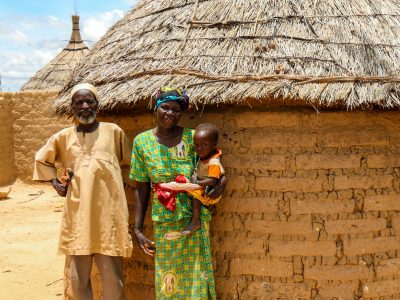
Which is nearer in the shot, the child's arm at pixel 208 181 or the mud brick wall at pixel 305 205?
the child's arm at pixel 208 181

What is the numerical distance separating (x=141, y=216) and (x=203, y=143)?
68cm

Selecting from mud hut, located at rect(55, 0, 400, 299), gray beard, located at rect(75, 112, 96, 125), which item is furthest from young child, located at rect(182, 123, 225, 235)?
gray beard, located at rect(75, 112, 96, 125)

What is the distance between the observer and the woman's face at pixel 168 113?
3.76 meters

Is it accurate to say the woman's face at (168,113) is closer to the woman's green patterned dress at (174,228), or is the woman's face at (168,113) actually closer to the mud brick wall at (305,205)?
the woman's green patterned dress at (174,228)

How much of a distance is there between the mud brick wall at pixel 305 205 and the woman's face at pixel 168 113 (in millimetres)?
541

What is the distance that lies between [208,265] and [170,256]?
0.91 feet

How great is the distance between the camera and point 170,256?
3889 millimetres

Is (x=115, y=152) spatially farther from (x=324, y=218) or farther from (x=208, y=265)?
(x=324, y=218)

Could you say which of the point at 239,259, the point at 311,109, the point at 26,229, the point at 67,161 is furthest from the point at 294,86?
the point at 26,229

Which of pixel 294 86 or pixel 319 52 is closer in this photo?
pixel 294 86

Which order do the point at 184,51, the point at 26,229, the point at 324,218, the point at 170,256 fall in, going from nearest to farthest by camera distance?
the point at 170,256 → the point at 324,218 → the point at 184,51 → the point at 26,229

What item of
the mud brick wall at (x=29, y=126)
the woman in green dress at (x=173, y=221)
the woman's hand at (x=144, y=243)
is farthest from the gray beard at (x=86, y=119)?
the mud brick wall at (x=29, y=126)

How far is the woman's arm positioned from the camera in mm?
3904

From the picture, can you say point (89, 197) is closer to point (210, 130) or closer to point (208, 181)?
point (208, 181)
